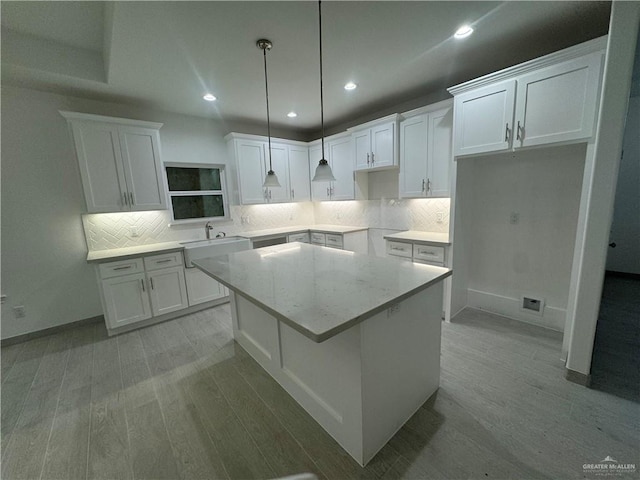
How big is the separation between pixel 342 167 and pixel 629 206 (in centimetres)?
436

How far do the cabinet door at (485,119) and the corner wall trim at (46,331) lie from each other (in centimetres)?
472

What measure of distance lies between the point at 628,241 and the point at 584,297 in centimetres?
356

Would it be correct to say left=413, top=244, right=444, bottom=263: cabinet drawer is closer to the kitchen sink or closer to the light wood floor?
the light wood floor

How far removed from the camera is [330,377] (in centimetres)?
149

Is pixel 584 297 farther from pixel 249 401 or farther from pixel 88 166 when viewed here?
pixel 88 166

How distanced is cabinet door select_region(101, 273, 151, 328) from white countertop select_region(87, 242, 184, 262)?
254mm

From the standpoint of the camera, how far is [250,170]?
3.97 m

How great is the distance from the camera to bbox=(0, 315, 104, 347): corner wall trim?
2.75 m

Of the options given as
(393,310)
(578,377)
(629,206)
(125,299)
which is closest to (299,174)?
(125,299)

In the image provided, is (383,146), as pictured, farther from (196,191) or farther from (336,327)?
(336,327)

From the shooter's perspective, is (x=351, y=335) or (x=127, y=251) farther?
(x=127, y=251)

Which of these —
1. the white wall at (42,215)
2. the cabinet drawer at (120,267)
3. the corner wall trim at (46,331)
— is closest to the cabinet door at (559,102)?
the cabinet drawer at (120,267)

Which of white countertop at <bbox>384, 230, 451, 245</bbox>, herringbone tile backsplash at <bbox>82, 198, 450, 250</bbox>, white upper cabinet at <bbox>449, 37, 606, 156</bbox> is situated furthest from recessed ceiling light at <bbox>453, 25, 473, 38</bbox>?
white countertop at <bbox>384, 230, 451, 245</bbox>

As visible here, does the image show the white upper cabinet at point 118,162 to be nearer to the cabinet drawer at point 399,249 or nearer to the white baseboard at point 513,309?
the cabinet drawer at point 399,249
